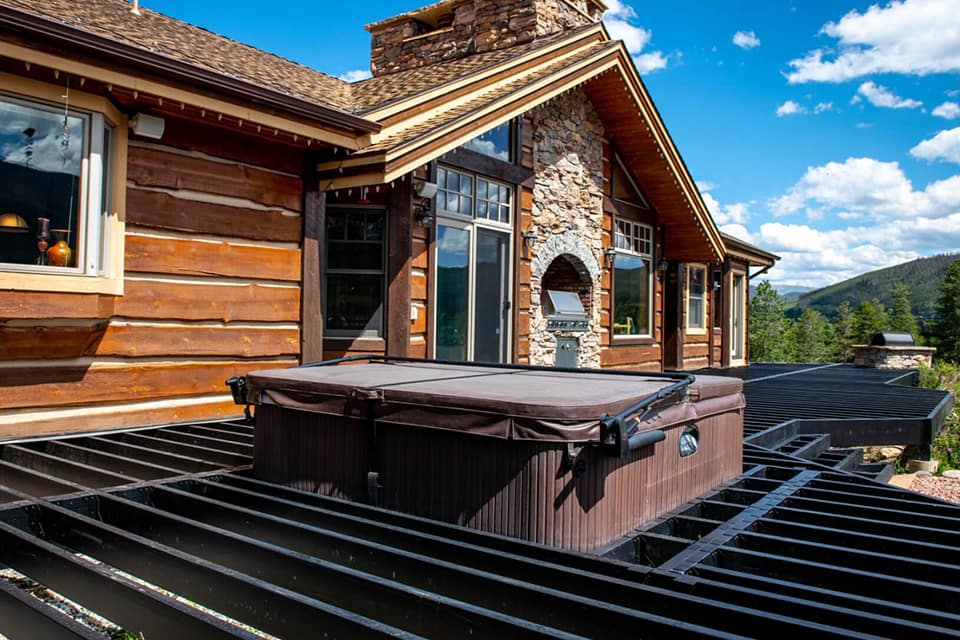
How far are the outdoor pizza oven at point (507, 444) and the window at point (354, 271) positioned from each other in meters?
3.45

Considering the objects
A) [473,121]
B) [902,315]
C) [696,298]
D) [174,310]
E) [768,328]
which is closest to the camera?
[174,310]

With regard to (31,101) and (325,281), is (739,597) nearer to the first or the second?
(31,101)

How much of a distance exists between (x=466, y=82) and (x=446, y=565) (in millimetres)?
6183

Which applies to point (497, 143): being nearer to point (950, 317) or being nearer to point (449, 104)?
point (449, 104)

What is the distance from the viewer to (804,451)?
5.55 m

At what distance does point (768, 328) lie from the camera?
51656 millimetres

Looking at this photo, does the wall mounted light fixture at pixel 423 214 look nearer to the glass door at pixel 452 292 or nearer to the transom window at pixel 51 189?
the glass door at pixel 452 292

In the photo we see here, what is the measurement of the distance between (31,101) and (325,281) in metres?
3.14

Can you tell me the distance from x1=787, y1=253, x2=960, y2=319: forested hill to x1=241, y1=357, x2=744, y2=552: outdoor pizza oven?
97807 millimetres

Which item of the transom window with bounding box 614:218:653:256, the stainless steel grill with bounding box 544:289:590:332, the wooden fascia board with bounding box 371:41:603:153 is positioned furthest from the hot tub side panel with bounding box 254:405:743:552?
the transom window with bounding box 614:218:653:256

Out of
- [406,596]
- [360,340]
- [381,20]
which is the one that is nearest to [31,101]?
[360,340]

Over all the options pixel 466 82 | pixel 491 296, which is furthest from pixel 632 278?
pixel 466 82

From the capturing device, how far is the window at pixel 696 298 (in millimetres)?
14016

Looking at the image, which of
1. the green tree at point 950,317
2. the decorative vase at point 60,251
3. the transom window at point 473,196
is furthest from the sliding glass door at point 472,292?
the green tree at point 950,317
